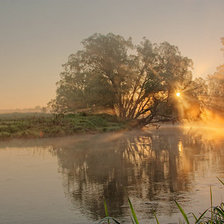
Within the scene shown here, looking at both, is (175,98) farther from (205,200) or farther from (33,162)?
(205,200)

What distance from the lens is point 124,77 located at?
3644 cm

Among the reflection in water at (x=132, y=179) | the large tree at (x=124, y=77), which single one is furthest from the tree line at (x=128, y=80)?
the reflection in water at (x=132, y=179)

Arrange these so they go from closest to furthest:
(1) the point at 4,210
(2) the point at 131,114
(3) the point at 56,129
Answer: (1) the point at 4,210, (3) the point at 56,129, (2) the point at 131,114

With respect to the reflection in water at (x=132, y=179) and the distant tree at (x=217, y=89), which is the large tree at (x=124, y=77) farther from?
the reflection in water at (x=132, y=179)

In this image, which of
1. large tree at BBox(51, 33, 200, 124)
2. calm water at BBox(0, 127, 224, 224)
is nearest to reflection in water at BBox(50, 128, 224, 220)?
calm water at BBox(0, 127, 224, 224)

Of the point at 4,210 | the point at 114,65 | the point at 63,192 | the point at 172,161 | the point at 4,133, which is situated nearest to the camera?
the point at 4,210

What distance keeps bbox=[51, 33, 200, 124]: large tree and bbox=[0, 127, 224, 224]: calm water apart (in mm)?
22249

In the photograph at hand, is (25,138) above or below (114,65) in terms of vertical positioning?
below

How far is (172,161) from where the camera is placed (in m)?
12.7

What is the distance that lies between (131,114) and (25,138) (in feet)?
55.6

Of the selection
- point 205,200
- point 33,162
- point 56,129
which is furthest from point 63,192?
point 56,129

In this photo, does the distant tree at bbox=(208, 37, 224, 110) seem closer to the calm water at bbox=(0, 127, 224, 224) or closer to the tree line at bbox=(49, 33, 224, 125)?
the tree line at bbox=(49, 33, 224, 125)

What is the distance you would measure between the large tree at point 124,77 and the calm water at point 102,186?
22.2 m

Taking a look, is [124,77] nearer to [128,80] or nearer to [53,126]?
[128,80]
